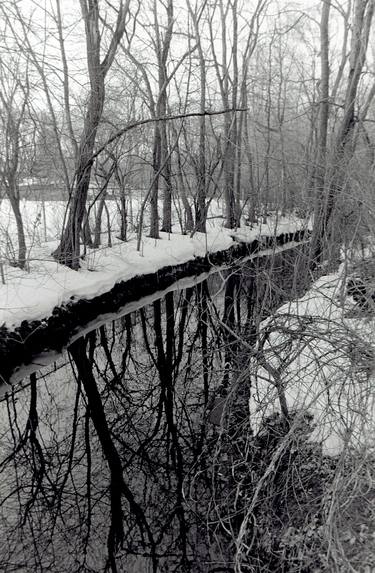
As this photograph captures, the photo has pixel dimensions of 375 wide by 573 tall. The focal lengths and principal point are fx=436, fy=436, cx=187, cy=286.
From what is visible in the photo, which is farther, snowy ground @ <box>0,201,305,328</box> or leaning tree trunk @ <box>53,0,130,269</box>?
leaning tree trunk @ <box>53,0,130,269</box>

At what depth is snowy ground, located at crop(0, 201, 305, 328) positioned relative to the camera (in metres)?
5.62

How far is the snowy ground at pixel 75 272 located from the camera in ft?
18.4

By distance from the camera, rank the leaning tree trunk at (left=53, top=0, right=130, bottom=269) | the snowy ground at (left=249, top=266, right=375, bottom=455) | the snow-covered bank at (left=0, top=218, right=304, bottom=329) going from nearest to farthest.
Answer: the snowy ground at (left=249, top=266, right=375, bottom=455) < the snow-covered bank at (left=0, top=218, right=304, bottom=329) < the leaning tree trunk at (left=53, top=0, right=130, bottom=269)

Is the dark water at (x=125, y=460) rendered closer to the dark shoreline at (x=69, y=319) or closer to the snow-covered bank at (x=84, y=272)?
the dark shoreline at (x=69, y=319)

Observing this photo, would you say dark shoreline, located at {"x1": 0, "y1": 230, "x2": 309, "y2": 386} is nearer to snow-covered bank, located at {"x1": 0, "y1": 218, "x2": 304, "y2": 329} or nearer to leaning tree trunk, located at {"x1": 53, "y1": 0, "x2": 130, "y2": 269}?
snow-covered bank, located at {"x1": 0, "y1": 218, "x2": 304, "y2": 329}

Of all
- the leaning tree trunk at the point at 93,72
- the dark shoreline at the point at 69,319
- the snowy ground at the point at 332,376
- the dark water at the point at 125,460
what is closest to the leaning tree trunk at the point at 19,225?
the leaning tree trunk at the point at 93,72

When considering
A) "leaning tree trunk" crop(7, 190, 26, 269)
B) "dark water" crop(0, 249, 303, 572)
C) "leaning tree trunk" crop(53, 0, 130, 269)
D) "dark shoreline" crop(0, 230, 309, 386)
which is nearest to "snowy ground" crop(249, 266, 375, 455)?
"dark water" crop(0, 249, 303, 572)

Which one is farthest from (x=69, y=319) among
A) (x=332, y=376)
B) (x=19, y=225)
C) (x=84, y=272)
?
(x=332, y=376)

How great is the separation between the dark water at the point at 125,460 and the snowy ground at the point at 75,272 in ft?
2.82

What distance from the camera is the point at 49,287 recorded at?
6305 millimetres

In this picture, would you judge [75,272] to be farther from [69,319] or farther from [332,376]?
[332,376]

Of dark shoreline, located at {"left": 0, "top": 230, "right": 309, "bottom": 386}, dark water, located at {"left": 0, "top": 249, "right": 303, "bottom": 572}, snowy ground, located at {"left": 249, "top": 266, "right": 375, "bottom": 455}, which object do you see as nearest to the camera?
snowy ground, located at {"left": 249, "top": 266, "right": 375, "bottom": 455}

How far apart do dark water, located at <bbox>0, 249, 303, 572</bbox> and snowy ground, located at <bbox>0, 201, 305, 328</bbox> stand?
2.82ft

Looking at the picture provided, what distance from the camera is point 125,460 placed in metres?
3.89
